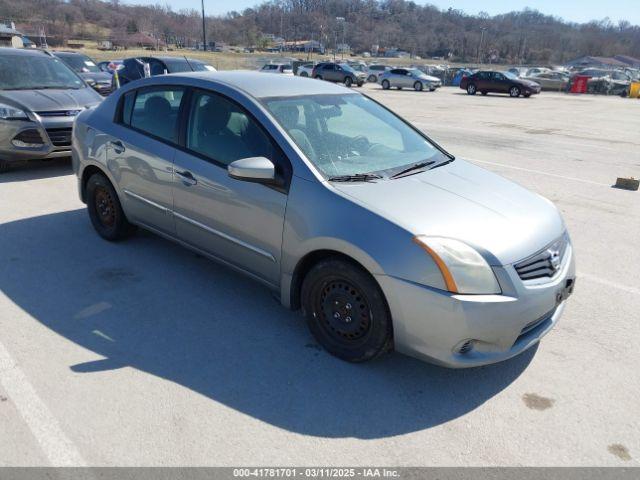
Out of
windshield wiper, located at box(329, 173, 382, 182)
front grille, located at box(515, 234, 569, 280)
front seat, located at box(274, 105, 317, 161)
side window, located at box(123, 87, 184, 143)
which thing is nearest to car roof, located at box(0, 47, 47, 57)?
side window, located at box(123, 87, 184, 143)

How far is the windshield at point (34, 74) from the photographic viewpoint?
7824 mm

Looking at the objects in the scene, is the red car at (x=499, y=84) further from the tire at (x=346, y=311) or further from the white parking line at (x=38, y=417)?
the white parking line at (x=38, y=417)

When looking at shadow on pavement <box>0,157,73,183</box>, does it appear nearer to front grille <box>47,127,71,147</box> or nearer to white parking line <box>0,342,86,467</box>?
front grille <box>47,127,71,147</box>

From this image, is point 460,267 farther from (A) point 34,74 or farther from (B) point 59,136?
(A) point 34,74

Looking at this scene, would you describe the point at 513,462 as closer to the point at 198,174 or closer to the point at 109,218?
the point at 198,174

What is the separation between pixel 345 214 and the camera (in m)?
3.00

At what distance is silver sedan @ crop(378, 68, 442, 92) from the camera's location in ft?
104

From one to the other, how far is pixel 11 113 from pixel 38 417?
5.96 metres

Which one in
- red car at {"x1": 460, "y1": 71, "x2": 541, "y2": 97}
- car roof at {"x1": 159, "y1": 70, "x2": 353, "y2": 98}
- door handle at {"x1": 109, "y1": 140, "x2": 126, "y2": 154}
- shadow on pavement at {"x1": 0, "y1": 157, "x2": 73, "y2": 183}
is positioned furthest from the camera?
red car at {"x1": 460, "y1": 71, "x2": 541, "y2": 97}

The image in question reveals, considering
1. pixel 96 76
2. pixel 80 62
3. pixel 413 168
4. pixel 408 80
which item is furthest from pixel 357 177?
pixel 408 80

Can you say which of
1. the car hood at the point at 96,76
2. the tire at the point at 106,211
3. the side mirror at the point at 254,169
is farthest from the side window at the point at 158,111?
the car hood at the point at 96,76

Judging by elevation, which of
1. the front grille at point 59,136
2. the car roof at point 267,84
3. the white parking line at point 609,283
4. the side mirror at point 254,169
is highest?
the car roof at point 267,84

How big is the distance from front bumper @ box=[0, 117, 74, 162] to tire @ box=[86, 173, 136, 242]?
2.78 m

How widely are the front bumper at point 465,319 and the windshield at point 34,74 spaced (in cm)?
752
